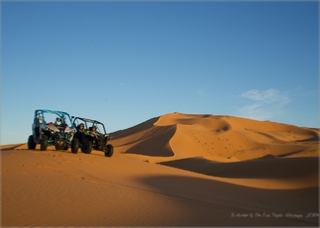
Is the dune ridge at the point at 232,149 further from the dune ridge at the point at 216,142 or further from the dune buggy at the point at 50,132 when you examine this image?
the dune buggy at the point at 50,132

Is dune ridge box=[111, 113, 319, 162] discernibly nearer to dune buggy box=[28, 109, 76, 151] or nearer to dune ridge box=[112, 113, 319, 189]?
dune ridge box=[112, 113, 319, 189]

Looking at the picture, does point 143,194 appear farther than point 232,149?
No

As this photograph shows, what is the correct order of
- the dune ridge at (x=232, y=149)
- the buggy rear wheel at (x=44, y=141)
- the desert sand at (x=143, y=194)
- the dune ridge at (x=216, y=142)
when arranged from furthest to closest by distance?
the dune ridge at (x=216, y=142) < the dune ridge at (x=232, y=149) < the buggy rear wheel at (x=44, y=141) < the desert sand at (x=143, y=194)

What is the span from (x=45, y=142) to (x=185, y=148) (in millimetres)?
24615

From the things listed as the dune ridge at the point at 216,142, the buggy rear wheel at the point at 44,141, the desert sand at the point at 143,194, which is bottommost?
the desert sand at the point at 143,194

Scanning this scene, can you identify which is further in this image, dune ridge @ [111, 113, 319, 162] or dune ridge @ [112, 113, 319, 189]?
dune ridge @ [111, 113, 319, 162]

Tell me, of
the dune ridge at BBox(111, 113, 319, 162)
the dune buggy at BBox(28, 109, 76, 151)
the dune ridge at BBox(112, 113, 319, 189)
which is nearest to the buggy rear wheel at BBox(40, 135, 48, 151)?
the dune buggy at BBox(28, 109, 76, 151)

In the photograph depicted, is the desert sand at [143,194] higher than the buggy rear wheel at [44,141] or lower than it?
lower

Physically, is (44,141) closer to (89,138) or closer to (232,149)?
(89,138)

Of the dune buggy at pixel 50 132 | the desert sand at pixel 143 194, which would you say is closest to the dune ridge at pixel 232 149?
the desert sand at pixel 143 194

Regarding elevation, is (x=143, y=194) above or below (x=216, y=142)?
below

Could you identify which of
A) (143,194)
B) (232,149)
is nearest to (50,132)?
(143,194)

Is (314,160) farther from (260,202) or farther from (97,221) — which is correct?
(97,221)

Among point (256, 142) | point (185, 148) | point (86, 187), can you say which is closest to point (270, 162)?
point (86, 187)
